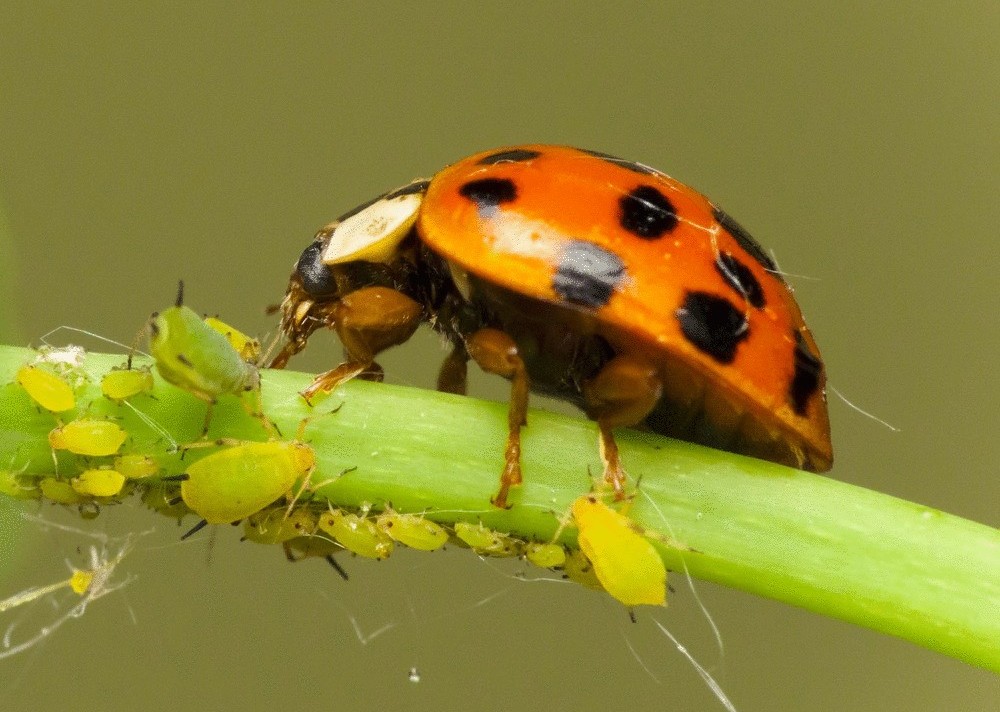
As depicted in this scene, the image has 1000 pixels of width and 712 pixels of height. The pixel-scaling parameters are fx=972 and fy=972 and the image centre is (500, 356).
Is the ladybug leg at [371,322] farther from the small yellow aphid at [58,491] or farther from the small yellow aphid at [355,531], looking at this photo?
the small yellow aphid at [58,491]

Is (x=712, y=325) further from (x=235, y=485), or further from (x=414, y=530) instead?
(x=235, y=485)

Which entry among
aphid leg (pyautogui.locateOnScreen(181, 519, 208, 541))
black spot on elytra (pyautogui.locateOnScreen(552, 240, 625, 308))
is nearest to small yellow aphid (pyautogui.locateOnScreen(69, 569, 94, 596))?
aphid leg (pyautogui.locateOnScreen(181, 519, 208, 541))

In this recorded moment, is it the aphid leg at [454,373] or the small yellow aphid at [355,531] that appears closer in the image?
the small yellow aphid at [355,531]

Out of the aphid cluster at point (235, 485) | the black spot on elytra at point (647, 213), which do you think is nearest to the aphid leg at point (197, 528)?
the aphid cluster at point (235, 485)

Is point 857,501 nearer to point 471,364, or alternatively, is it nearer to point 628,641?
Answer: point 628,641

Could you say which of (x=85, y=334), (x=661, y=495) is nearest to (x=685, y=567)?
(x=661, y=495)

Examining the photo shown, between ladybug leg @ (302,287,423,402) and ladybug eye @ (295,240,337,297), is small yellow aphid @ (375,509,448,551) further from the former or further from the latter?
ladybug eye @ (295,240,337,297)

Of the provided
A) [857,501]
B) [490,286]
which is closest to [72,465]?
[490,286]
